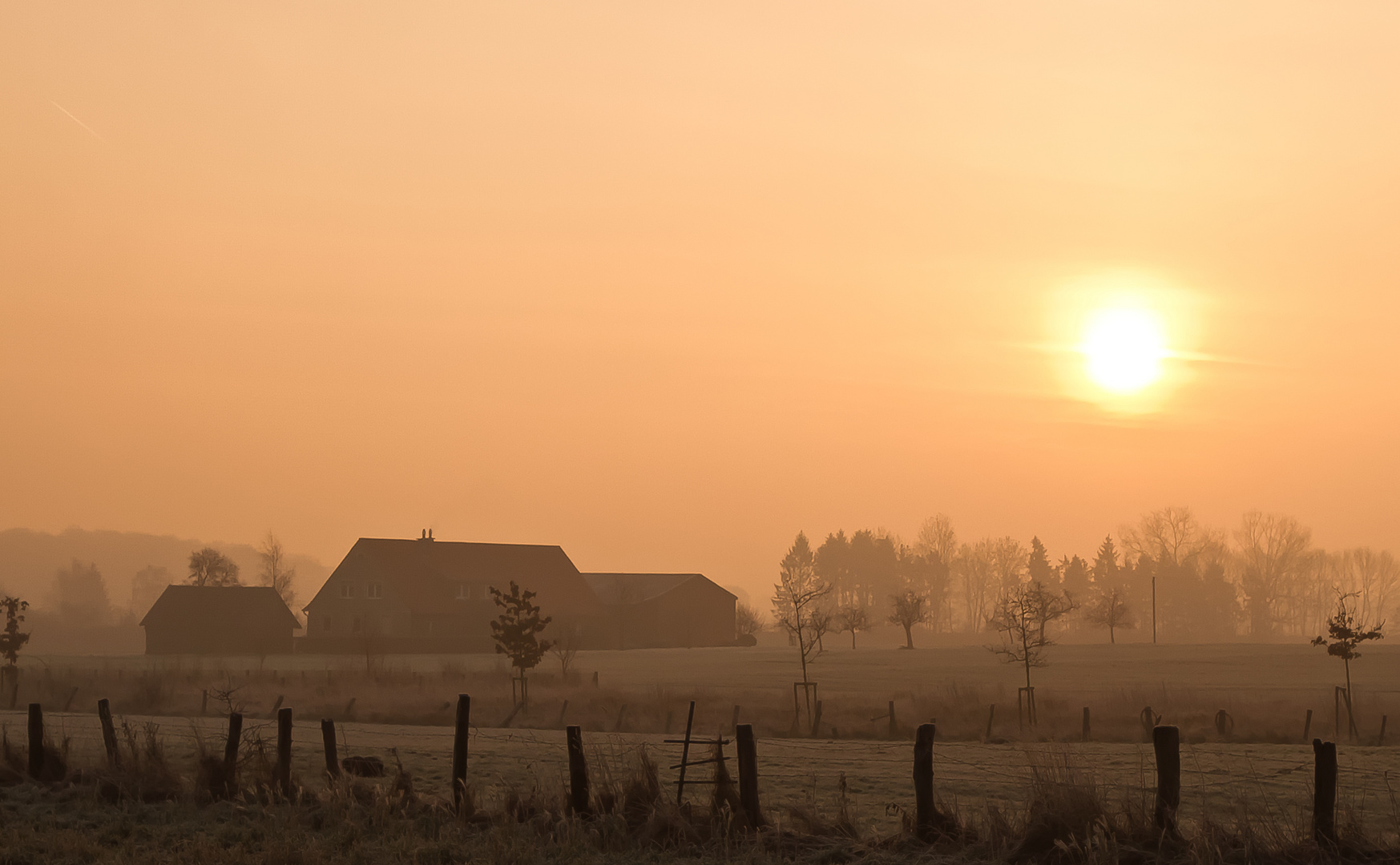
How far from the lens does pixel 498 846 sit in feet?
39.8

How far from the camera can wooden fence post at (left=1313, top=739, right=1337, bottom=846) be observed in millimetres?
10898

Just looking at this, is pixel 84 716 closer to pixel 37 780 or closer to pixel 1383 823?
pixel 37 780

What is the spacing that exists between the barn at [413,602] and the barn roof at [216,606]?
3118 mm

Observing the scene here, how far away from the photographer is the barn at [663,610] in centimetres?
10938

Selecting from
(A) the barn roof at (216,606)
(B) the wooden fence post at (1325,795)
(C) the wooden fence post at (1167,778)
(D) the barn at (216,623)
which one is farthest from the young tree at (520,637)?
(A) the barn roof at (216,606)

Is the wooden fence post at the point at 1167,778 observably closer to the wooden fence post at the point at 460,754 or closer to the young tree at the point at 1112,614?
the wooden fence post at the point at 460,754

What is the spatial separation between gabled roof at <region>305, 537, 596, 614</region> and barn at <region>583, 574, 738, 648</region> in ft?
13.8

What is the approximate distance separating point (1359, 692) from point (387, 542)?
72.6m

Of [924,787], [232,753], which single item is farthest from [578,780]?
[232,753]

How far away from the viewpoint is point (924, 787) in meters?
12.0

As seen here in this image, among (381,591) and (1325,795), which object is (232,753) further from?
(381,591)

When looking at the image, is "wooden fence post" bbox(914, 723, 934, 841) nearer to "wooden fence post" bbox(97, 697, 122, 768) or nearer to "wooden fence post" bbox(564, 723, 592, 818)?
"wooden fence post" bbox(564, 723, 592, 818)

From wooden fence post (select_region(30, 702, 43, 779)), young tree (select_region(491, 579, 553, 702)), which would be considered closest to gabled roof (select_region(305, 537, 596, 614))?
young tree (select_region(491, 579, 553, 702))

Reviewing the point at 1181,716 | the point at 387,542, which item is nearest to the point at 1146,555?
the point at 387,542
